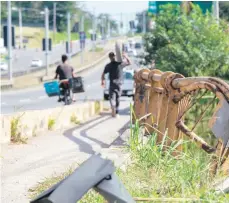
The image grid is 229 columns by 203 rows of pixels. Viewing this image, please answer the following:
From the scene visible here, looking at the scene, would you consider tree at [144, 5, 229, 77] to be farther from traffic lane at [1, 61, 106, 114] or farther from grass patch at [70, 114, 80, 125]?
traffic lane at [1, 61, 106, 114]

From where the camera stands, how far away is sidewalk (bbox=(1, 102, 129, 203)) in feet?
25.0

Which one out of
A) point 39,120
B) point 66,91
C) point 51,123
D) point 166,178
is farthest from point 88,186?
point 66,91

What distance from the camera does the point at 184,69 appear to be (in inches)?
723

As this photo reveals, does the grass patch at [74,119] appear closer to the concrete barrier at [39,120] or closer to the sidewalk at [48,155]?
the concrete barrier at [39,120]

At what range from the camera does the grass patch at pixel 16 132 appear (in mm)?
11408

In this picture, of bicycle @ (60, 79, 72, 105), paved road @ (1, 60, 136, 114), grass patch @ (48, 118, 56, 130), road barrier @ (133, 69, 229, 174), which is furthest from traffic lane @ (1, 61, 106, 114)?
road barrier @ (133, 69, 229, 174)

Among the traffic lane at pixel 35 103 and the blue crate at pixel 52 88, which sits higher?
the blue crate at pixel 52 88

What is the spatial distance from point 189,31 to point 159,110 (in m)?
9.03

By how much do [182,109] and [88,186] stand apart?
491 centimetres

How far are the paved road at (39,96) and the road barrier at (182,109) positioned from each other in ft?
46.0

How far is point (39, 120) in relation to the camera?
1320 centimetres

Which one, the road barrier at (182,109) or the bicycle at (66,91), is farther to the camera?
the bicycle at (66,91)

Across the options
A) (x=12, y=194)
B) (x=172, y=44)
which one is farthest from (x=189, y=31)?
(x=12, y=194)

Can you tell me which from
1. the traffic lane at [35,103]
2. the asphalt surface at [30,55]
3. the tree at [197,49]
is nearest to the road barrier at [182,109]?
the tree at [197,49]
